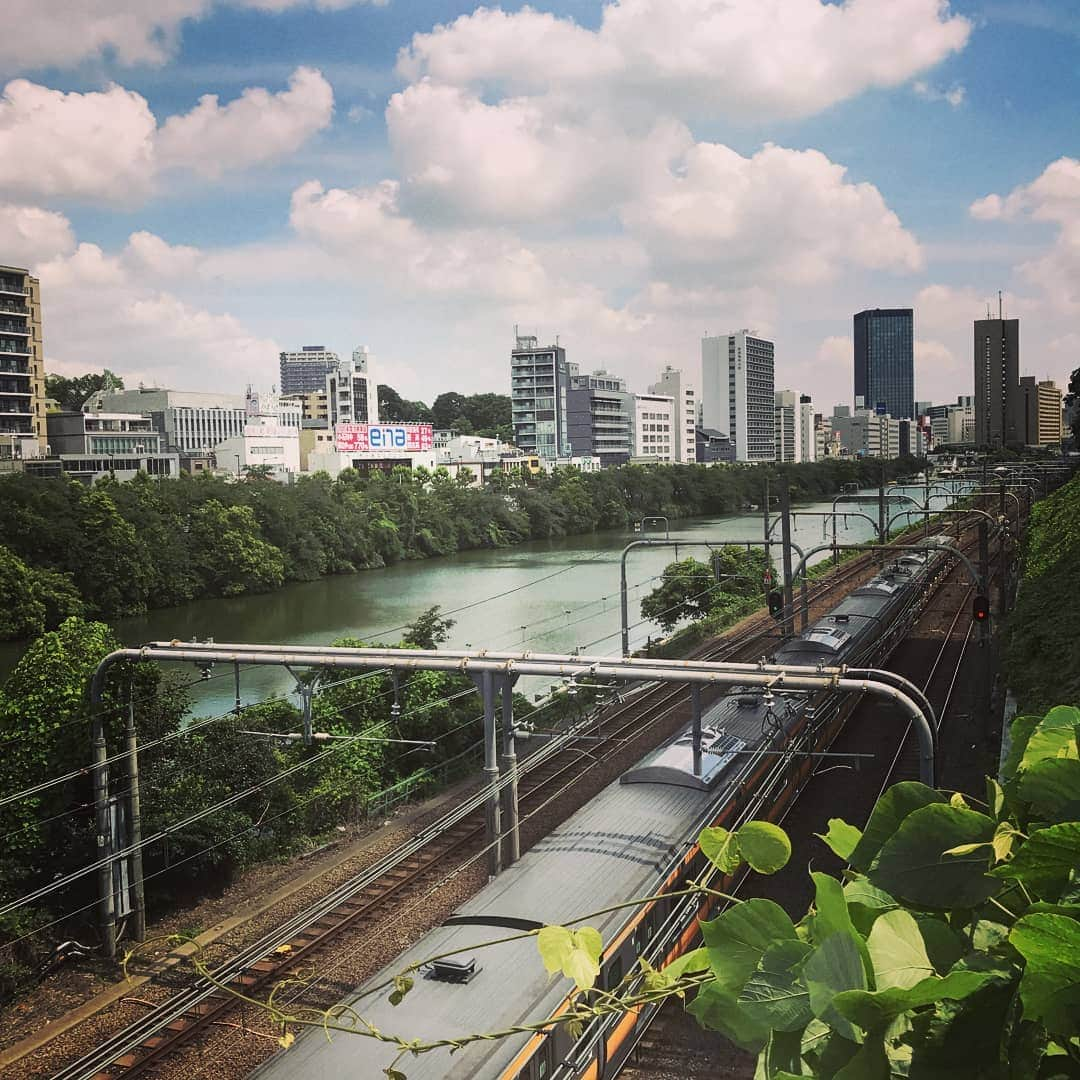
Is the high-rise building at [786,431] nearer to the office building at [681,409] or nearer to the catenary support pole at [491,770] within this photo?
the office building at [681,409]

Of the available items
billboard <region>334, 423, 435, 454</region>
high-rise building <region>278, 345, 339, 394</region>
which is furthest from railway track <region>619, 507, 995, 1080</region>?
high-rise building <region>278, 345, 339, 394</region>

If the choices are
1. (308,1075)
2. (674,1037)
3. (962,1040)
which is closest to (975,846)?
(962,1040)

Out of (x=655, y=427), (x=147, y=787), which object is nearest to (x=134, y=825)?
(x=147, y=787)

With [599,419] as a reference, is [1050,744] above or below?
below

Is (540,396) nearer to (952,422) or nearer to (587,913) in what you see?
(952,422)

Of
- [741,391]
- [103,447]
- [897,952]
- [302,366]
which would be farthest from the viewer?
[302,366]

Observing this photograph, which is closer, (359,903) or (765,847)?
(765,847)

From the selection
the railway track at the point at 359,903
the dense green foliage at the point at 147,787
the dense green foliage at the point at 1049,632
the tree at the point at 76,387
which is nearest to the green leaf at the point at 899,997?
the railway track at the point at 359,903

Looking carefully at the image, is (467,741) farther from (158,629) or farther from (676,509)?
(676,509)
